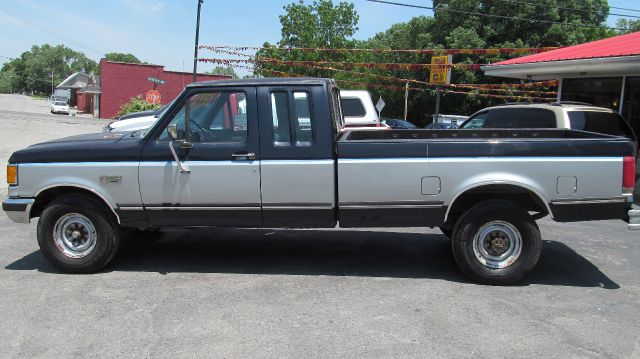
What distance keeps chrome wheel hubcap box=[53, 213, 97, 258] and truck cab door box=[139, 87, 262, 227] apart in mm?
704

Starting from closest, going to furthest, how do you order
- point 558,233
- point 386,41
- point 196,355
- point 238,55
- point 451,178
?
point 196,355, point 451,178, point 558,233, point 238,55, point 386,41

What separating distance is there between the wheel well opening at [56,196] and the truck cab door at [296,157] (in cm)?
173

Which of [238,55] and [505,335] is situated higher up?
[238,55]

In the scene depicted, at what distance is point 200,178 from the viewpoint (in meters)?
5.43

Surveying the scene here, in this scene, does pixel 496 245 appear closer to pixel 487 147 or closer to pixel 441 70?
pixel 487 147

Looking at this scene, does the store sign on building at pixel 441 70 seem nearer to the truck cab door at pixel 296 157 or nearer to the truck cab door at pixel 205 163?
the truck cab door at pixel 296 157

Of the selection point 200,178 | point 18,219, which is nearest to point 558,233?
point 200,178

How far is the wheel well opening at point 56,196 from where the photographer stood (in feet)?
18.5

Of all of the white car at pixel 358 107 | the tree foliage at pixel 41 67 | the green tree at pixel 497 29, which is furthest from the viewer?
the tree foliage at pixel 41 67

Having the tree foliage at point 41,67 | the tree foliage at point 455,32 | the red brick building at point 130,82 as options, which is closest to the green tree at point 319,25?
the tree foliage at point 455,32

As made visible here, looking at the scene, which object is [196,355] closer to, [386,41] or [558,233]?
[558,233]

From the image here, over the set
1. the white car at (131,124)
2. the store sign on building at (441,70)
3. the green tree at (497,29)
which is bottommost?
the white car at (131,124)

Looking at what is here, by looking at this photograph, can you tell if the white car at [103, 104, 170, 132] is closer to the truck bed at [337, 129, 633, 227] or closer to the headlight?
the headlight

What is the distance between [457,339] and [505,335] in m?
0.41
